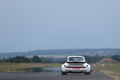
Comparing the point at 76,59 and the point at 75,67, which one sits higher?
the point at 76,59

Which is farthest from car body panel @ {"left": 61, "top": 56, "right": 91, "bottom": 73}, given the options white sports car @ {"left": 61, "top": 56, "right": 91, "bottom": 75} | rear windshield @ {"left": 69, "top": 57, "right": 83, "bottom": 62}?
rear windshield @ {"left": 69, "top": 57, "right": 83, "bottom": 62}

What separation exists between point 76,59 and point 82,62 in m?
1.35

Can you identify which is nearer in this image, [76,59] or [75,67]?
[75,67]

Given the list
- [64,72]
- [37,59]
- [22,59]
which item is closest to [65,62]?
[64,72]

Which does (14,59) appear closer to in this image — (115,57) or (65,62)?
(115,57)

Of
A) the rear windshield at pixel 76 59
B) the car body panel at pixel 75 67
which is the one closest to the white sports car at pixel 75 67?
the car body panel at pixel 75 67

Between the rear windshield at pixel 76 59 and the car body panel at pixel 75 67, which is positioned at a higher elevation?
the rear windshield at pixel 76 59

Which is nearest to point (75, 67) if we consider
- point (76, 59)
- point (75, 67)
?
point (75, 67)

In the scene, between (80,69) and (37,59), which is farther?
(37,59)

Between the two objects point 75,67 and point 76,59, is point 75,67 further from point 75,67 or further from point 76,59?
point 76,59

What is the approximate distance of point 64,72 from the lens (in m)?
31.9

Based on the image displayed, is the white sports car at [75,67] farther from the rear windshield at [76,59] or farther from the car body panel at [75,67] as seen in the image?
the rear windshield at [76,59]

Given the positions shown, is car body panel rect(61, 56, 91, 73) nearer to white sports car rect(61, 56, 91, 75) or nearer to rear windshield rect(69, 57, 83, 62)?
white sports car rect(61, 56, 91, 75)

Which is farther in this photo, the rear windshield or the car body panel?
the rear windshield
